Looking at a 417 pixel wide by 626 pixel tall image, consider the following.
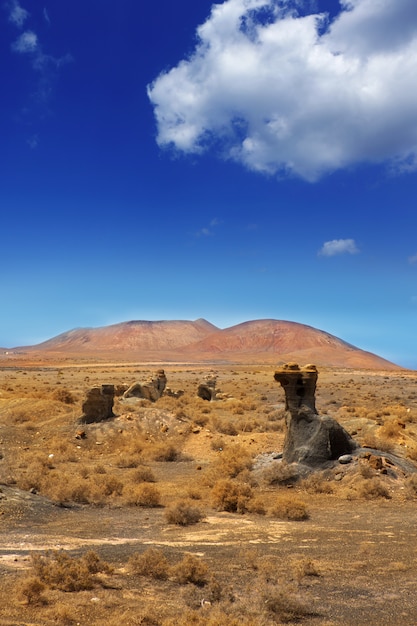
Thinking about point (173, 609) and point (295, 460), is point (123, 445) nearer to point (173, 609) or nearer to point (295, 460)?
point (295, 460)

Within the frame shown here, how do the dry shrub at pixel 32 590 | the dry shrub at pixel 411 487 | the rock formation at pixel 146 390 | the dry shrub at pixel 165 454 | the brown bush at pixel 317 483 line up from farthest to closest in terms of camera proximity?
the rock formation at pixel 146 390 < the dry shrub at pixel 165 454 < the brown bush at pixel 317 483 < the dry shrub at pixel 411 487 < the dry shrub at pixel 32 590

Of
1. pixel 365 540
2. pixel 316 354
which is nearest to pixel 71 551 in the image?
pixel 365 540

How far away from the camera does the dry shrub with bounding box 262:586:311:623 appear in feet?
21.6

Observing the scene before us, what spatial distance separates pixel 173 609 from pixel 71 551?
2.74m

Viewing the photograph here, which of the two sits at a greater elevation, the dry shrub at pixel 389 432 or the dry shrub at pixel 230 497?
the dry shrub at pixel 389 432

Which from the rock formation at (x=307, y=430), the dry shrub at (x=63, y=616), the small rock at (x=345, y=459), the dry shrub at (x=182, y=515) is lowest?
the dry shrub at (x=182, y=515)

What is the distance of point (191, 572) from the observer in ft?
25.1

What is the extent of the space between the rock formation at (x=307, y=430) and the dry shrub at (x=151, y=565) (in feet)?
27.1

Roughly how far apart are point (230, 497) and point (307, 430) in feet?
13.7

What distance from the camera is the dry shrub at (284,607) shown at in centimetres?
659

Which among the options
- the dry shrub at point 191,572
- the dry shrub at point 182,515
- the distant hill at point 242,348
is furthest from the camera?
the distant hill at point 242,348

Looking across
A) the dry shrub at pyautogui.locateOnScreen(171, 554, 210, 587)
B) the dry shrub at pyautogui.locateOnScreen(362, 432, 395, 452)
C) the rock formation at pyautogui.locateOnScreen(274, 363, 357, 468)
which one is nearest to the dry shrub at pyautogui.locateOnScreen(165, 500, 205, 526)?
the dry shrub at pyautogui.locateOnScreen(171, 554, 210, 587)

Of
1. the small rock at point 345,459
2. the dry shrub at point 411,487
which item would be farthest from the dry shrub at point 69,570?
the small rock at point 345,459

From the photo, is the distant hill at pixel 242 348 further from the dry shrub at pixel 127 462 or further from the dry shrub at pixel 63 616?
the dry shrub at pixel 63 616
